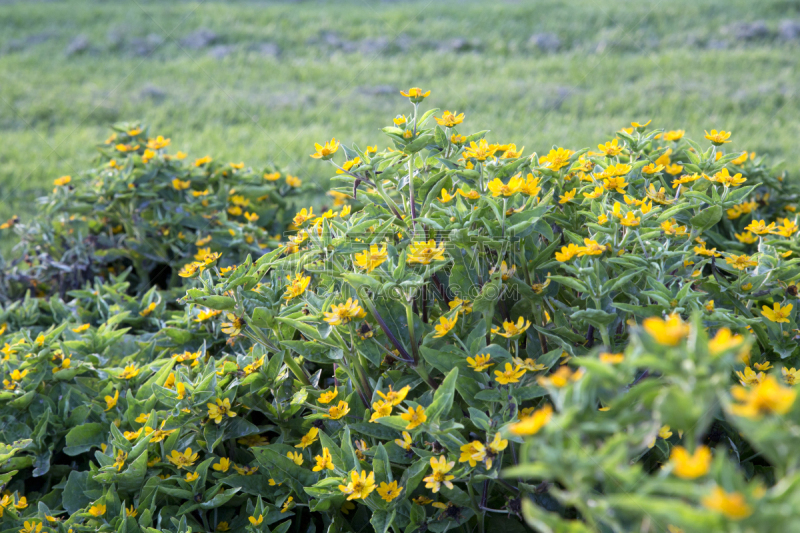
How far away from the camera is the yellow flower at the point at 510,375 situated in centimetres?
128

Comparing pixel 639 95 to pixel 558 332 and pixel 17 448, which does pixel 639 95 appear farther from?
pixel 17 448

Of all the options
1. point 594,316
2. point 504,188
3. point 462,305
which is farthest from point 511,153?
point 594,316

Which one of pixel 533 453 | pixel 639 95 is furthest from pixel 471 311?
pixel 639 95

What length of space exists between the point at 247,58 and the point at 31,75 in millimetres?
2319

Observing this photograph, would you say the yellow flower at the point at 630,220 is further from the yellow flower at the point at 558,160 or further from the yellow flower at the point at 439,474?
the yellow flower at the point at 439,474

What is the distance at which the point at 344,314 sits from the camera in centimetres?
129

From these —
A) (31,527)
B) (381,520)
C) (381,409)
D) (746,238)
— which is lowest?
(31,527)

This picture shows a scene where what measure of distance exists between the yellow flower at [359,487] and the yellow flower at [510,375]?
0.31m

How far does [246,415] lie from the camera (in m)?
1.62

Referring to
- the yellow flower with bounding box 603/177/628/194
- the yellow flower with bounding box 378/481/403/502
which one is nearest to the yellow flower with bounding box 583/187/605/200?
the yellow flower with bounding box 603/177/628/194

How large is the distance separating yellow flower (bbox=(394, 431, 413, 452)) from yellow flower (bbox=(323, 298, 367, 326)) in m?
0.27

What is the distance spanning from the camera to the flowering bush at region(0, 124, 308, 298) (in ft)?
8.77

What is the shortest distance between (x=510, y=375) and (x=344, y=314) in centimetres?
35

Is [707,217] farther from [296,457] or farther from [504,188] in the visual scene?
[296,457]
